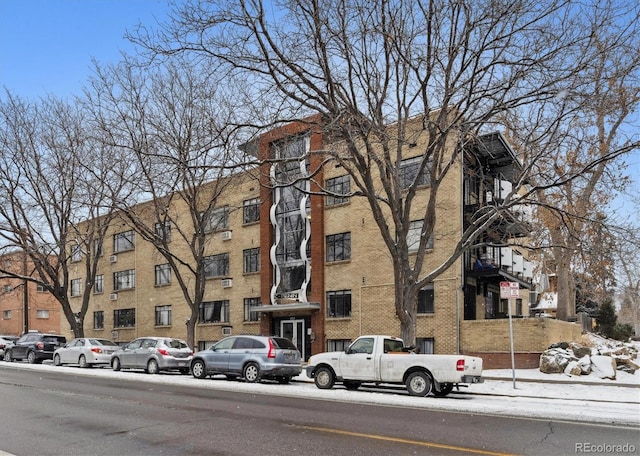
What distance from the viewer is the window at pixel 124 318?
131ft

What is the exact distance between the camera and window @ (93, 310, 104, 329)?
43.2 meters

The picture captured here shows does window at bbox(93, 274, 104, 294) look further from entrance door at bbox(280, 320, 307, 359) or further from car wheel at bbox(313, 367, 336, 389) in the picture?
car wheel at bbox(313, 367, 336, 389)

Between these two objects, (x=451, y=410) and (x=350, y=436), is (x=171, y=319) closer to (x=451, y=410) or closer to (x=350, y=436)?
(x=451, y=410)

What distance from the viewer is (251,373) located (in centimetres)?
1905

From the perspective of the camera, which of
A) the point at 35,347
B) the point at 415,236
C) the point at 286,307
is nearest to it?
the point at 415,236

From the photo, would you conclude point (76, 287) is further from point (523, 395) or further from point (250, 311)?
point (523, 395)

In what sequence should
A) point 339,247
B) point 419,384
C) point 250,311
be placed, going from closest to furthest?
point 419,384 → point 339,247 → point 250,311

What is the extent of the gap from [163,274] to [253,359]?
2054 cm

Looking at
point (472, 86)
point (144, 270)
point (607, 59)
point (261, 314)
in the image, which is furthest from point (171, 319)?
point (607, 59)

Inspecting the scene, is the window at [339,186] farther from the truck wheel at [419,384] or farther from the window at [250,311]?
the truck wheel at [419,384]

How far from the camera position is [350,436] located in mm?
8953

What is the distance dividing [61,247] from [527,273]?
957 inches

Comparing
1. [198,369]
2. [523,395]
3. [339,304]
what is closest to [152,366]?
[198,369]

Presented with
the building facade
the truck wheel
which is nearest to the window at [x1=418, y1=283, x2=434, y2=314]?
the building facade
